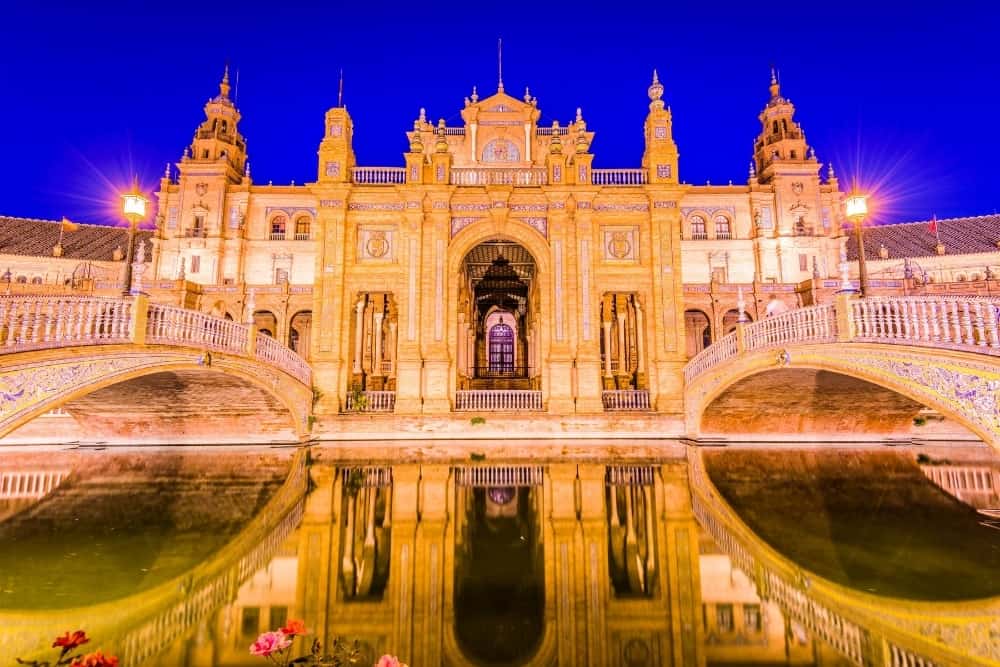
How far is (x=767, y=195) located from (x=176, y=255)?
43.0 m

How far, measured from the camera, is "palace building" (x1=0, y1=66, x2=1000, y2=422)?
1691 centimetres

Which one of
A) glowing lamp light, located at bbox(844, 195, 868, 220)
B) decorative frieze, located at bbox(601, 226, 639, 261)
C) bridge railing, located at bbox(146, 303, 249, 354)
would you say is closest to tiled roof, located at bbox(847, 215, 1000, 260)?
decorative frieze, located at bbox(601, 226, 639, 261)

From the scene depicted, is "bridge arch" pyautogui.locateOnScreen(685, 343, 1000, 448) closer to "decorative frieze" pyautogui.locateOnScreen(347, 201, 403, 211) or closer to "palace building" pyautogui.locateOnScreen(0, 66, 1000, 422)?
"palace building" pyautogui.locateOnScreen(0, 66, 1000, 422)

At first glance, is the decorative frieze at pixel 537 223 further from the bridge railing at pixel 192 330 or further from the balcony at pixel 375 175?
Result: the bridge railing at pixel 192 330

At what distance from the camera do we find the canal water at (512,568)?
3434mm

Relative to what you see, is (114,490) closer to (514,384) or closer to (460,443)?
(460,443)

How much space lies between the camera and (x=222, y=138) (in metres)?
39.1

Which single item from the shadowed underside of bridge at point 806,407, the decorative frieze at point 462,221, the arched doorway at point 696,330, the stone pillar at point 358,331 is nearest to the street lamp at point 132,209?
the stone pillar at point 358,331

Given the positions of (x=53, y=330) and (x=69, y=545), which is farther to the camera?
(x=53, y=330)

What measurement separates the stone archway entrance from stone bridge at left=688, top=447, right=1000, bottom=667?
1480 centimetres

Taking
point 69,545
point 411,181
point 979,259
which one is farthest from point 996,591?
point 979,259

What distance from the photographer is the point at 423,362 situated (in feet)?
55.0

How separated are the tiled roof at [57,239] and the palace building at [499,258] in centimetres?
1164

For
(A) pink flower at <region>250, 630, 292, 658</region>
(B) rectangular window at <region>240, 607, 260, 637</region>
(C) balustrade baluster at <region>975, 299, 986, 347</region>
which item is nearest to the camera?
(A) pink flower at <region>250, 630, 292, 658</region>
